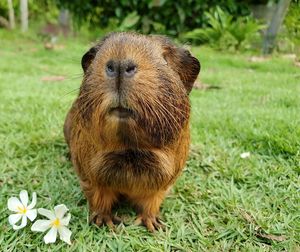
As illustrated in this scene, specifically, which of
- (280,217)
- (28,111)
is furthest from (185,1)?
(280,217)

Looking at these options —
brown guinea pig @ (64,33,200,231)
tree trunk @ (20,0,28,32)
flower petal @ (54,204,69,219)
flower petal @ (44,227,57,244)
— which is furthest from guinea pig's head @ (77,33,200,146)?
tree trunk @ (20,0,28,32)

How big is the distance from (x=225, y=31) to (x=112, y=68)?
8026mm

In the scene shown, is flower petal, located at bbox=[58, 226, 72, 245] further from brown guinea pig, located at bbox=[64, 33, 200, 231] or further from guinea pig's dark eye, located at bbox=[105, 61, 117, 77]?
guinea pig's dark eye, located at bbox=[105, 61, 117, 77]

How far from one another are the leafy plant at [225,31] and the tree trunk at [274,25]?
0.82 meters

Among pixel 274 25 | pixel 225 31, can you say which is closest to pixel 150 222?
pixel 274 25

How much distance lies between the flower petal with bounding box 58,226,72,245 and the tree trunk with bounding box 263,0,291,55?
274 inches

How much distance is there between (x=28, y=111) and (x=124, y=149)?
2.51 meters

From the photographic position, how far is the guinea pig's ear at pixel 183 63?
2.27 m

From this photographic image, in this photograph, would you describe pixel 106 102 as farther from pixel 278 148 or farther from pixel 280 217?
pixel 278 148

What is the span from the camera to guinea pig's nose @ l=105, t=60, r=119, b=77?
185 centimetres

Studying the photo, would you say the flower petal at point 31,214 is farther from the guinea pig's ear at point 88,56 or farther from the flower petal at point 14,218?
the guinea pig's ear at point 88,56

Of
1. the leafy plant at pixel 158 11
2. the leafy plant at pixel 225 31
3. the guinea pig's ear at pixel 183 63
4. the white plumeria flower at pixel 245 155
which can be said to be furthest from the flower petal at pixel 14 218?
the leafy plant at pixel 158 11

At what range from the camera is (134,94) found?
1.86 metres

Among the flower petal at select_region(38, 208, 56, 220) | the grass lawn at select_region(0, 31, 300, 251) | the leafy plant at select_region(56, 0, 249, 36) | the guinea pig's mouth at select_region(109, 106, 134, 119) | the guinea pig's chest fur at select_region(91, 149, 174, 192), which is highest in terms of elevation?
the guinea pig's mouth at select_region(109, 106, 134, 119)
